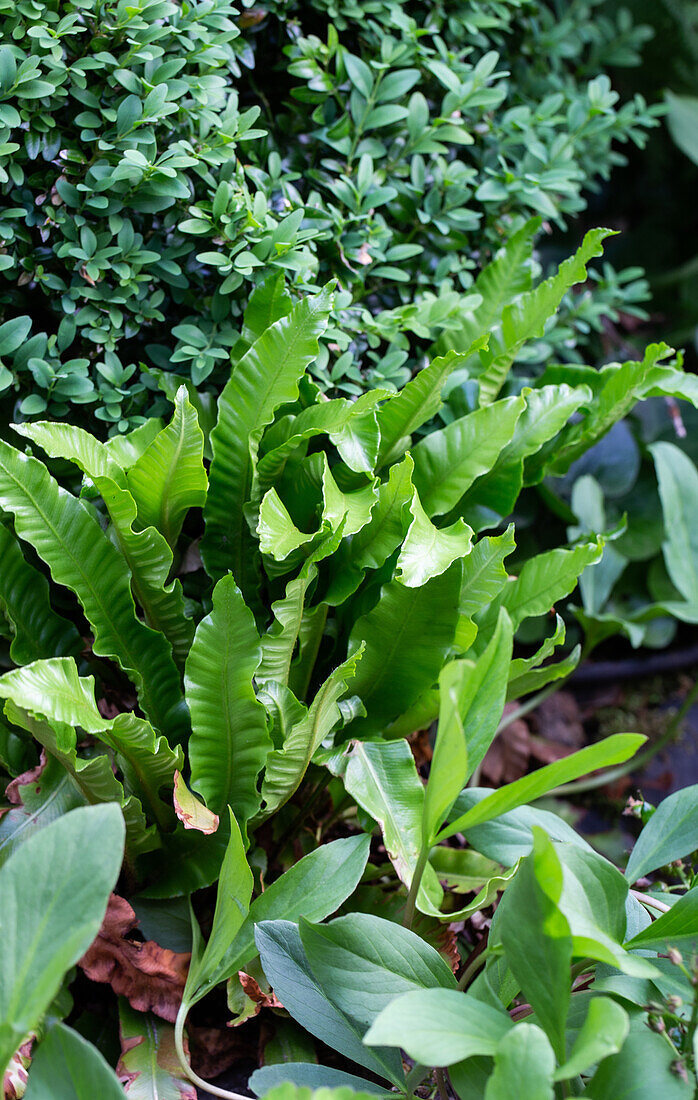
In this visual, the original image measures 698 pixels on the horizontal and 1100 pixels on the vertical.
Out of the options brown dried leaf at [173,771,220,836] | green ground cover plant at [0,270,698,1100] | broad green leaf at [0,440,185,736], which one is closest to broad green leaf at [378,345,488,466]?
green ground cover plant at [0,270,698,1100]

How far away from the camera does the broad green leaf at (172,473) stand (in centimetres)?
86

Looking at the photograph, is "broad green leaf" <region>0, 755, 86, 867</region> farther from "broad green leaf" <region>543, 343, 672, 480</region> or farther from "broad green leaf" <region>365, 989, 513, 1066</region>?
"broad green leaf" <region>543, 343, 672, 480</region>

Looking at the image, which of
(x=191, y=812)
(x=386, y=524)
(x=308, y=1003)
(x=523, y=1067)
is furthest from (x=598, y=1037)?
(x=386, y=524)

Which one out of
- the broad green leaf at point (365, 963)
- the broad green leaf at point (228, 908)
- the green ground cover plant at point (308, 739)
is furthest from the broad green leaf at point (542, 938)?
the broad green leaf at point (228, 908)

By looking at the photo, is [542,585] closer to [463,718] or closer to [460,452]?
[460,452]

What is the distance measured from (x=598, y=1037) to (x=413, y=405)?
24.9 inches

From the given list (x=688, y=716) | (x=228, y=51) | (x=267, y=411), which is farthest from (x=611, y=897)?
(x=688, y=716)

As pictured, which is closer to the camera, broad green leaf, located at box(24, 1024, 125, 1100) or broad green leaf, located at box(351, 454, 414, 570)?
broad green leaf, located at box(24, 1024, 125, 1100)

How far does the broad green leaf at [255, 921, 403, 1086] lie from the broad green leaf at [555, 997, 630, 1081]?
22 centimetres

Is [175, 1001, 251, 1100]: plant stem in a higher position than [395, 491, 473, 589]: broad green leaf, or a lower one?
lower

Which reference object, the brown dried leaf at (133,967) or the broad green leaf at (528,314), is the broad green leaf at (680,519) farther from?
the brown dried leaf at (133,967)

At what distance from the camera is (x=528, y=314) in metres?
1.10

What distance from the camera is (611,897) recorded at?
0.74 meters

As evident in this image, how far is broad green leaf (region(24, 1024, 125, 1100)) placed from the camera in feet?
1.94
